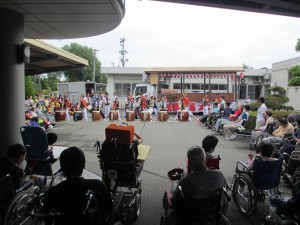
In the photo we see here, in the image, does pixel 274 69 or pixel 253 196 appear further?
pixel 274 69

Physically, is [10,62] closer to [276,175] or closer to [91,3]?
[91,3]

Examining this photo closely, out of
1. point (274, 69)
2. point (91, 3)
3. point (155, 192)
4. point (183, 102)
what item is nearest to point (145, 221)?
point (155, 192)

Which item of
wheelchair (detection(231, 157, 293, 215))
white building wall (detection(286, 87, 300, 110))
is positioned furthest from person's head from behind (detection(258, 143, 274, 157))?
white building wall (detection(286, 87, 300, 110))

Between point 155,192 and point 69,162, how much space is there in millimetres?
3554

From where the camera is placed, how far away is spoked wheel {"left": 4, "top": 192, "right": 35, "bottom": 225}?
11.9 feet

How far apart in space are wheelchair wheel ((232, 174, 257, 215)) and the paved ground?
122mm

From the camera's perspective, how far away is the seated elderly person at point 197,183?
3.00 meters

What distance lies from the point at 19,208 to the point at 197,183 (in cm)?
218

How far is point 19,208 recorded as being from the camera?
3.78m

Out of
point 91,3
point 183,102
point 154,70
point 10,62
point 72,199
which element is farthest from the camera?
point 154,70

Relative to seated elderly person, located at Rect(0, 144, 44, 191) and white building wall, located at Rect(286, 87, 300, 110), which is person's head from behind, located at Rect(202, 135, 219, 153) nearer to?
seated elderly person, located at Rect(0, 144, 44, 191)

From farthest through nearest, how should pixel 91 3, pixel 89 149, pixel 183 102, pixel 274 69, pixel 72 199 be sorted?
pixel 274 69 < pixel 183 102 < pixel 89 149 < pixel 91 3 < pixel 72 199

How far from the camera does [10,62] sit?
5.66m

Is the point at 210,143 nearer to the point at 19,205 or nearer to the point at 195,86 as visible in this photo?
the point at 19,205
